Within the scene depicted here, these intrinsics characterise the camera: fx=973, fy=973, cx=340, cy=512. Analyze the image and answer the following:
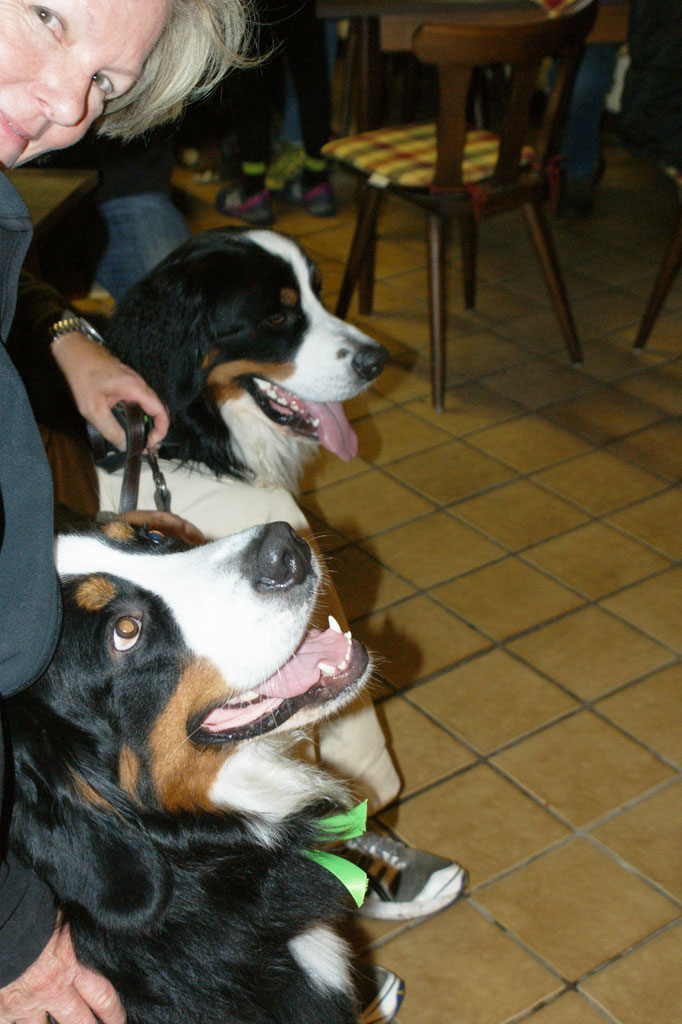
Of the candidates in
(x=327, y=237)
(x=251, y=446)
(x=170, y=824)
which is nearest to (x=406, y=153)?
(x=327, y=237)

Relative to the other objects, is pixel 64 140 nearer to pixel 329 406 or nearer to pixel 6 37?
pixel 6 37

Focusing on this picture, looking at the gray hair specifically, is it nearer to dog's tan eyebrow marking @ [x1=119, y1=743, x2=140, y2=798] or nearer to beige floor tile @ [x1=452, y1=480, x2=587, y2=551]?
dog's tan eyebrow marking @ [x1=119, y1=743, x2=140, y2=798]

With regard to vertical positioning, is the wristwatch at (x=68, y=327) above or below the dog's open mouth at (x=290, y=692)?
above

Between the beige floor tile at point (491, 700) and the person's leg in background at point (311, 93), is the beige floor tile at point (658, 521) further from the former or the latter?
the person's leg in background at point (311, 93)

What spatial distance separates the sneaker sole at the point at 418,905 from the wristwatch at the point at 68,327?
105cm

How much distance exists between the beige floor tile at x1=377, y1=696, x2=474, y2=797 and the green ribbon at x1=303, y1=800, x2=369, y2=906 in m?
0.51

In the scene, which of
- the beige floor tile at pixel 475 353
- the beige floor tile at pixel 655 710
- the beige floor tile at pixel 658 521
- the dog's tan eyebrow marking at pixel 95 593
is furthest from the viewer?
the beige floor tile at pixel 475 353

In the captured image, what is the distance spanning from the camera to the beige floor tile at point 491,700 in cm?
193

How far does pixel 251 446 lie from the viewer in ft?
6.27

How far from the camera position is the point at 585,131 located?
424 centimetres

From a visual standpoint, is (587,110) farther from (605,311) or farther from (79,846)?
(79,846)

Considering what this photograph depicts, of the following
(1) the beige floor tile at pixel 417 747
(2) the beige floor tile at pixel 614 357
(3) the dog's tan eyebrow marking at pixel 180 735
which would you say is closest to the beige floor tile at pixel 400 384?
(2) the beige floor tile at pixel 614 357

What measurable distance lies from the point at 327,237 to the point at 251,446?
257 centimetres

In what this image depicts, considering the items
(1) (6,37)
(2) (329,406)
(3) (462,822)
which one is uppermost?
(1) (6,37)
